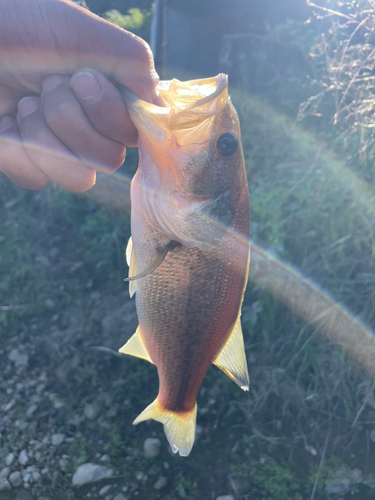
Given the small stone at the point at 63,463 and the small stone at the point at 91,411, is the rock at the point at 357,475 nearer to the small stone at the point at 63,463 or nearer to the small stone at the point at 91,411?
the small stone at the point at 91,411

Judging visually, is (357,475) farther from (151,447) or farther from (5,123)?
(5,123)

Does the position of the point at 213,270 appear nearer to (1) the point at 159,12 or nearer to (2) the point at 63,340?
(2) the point at 63,340

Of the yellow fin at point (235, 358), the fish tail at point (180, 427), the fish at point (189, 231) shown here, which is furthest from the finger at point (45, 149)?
the fish tail at point (180, 427)

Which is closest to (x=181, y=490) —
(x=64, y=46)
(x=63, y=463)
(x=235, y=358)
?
(x=63, y=463)

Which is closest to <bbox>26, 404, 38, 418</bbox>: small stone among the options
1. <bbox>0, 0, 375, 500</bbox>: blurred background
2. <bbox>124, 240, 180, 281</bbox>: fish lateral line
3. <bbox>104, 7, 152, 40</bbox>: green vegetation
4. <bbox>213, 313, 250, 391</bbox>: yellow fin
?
<bbox>0, 0, 375, 500</bbox>: blurred background

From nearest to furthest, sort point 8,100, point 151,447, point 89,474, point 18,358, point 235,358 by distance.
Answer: point 8,100 < point 235,358 < point 89,474 < point 151,447 < point 18,358

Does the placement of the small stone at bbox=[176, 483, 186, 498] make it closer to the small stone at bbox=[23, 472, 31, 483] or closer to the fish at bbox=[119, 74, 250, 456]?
the small stone at bbox=[23, 472, 31, 483]
